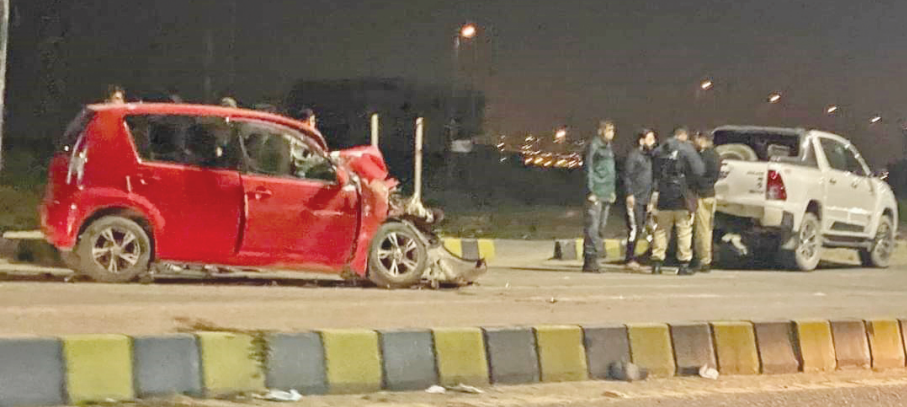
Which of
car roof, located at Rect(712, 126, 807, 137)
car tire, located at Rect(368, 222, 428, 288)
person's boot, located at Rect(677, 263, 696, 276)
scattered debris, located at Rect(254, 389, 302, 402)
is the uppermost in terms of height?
car roof, located at Rect(712, 126, 807, 137)

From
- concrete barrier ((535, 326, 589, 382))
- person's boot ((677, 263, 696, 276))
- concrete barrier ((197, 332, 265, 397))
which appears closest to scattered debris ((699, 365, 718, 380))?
concrete barrier ((535, 326, 589, 382))

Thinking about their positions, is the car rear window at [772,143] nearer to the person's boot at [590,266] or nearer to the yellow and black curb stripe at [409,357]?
the person's boot at [590,266]

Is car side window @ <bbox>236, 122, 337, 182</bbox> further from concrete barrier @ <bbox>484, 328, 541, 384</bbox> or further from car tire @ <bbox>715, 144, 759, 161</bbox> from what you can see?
car tire @ <bbox>715, 144, 759, 161</bbox>

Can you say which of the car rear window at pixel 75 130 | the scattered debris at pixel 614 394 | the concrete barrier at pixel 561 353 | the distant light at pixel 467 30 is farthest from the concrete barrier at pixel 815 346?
the distant light at pixel 467 30

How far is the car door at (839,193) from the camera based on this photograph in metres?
18.1

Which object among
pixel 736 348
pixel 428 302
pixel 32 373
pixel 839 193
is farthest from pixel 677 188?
pixel 32 373

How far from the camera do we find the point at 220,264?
12188mm

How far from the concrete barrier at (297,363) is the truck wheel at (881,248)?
13388 millimetres

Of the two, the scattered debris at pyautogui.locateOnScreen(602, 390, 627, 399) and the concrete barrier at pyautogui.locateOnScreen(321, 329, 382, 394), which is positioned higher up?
the concrete barrier at pyautogui.locateOnScreen(321, 329, 382, 394)

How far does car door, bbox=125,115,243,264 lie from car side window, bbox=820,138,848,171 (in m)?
Result: 9.30

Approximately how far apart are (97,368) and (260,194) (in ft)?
15.4

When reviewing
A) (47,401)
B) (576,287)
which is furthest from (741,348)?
(47,401)

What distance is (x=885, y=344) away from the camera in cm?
1098

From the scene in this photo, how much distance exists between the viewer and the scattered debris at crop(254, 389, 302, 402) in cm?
797
